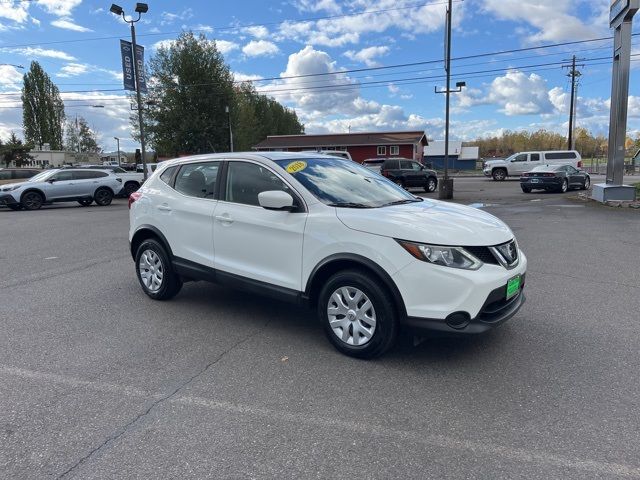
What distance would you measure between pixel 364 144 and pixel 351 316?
5193 centimetres

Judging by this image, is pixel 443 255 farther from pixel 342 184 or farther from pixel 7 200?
pixel 7 200

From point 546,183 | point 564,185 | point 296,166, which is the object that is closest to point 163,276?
point 296,166

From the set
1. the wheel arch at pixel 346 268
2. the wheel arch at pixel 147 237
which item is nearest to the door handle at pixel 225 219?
the wheel arch at pixel 147 237

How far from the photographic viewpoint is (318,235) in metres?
4.02

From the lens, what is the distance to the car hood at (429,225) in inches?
141

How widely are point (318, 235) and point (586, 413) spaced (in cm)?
227

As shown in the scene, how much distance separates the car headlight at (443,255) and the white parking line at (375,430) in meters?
1.20

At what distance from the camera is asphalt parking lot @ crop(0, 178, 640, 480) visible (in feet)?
8.77

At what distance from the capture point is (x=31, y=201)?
62.0 feet

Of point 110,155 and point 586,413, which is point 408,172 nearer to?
point 586,413

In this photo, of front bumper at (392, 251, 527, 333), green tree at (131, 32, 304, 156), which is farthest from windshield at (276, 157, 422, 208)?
green tree at (131, 32, 304, 156)

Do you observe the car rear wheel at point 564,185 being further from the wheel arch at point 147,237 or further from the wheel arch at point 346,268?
the wheel arch at point 346,268

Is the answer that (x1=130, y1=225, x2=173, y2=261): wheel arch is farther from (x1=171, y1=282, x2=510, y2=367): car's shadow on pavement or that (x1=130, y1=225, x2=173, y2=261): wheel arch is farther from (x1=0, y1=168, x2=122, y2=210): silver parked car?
(x1=0, y1=168, x2=122, y2=210): silver parked car

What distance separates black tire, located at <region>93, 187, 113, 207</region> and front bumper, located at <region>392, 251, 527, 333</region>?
1953cm
